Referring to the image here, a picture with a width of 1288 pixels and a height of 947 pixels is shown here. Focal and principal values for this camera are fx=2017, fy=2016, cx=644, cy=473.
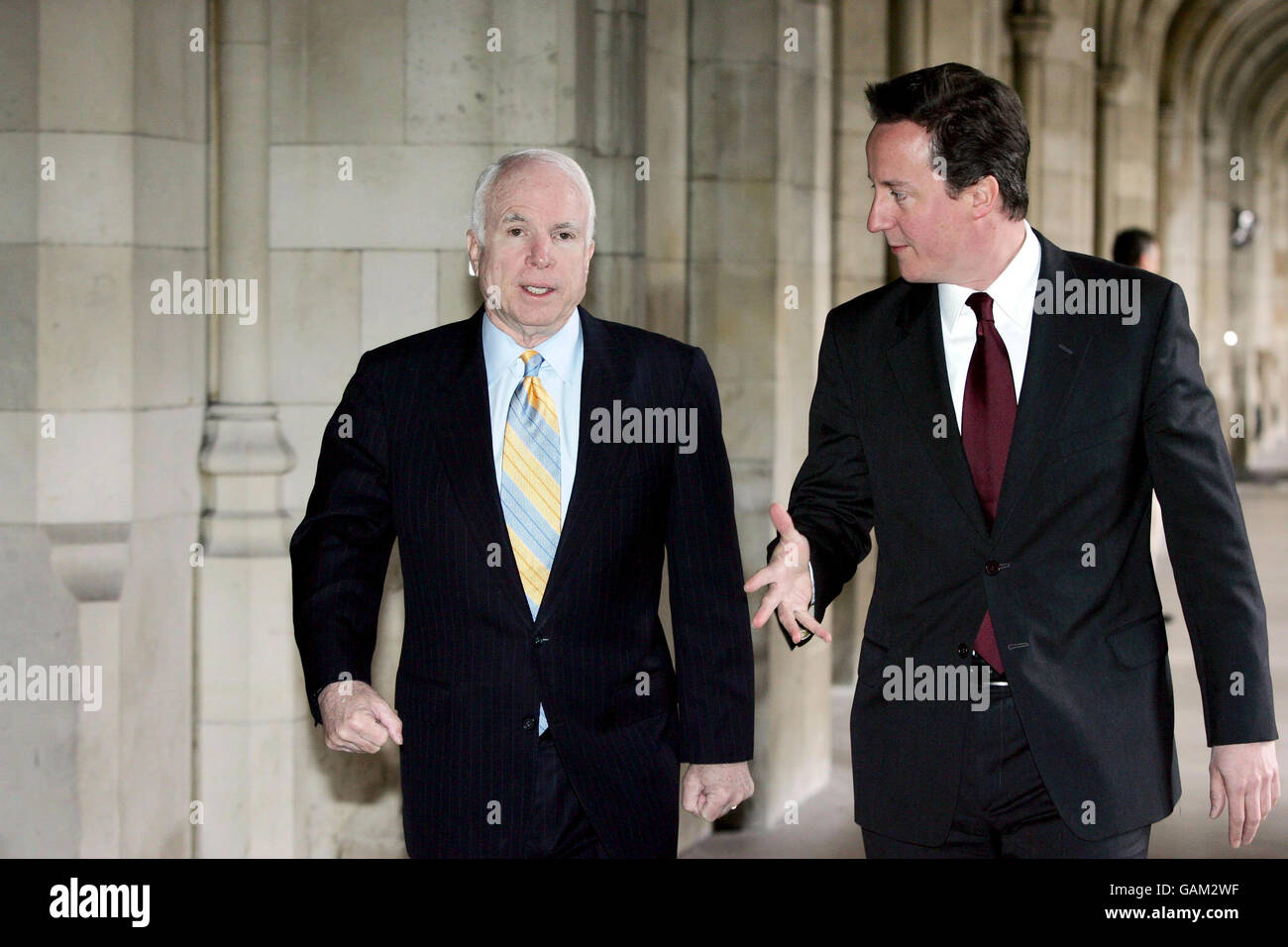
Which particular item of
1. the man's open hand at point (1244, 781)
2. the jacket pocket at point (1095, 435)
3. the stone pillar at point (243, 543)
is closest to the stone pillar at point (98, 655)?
the stone pillar at point (243, 543)

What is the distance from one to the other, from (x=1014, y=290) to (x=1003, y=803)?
101cm

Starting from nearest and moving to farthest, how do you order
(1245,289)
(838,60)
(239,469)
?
(239,469)
(838,60)
(1245,289)

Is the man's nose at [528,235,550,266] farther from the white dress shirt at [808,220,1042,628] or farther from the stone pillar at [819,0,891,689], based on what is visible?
the stone pillar at [819,0,891,689]

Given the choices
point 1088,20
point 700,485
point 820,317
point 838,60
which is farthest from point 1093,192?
point 700,485

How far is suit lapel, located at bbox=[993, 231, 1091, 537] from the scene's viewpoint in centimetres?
386

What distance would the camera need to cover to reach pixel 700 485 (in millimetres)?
4086

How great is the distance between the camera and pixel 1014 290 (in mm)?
3998

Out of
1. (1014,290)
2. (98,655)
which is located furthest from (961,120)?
(98,655)

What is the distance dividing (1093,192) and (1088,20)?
2144mm

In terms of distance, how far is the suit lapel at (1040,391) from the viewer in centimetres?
386

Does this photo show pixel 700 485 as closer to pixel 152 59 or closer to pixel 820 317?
pixel 152 59

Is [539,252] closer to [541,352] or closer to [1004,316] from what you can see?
[541,352]

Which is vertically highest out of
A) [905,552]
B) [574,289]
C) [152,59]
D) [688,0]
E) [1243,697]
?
[688,0]

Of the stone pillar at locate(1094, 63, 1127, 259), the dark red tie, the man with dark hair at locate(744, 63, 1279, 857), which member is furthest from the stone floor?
the stone pillar at locate(1094, 63, 1127, 259)
